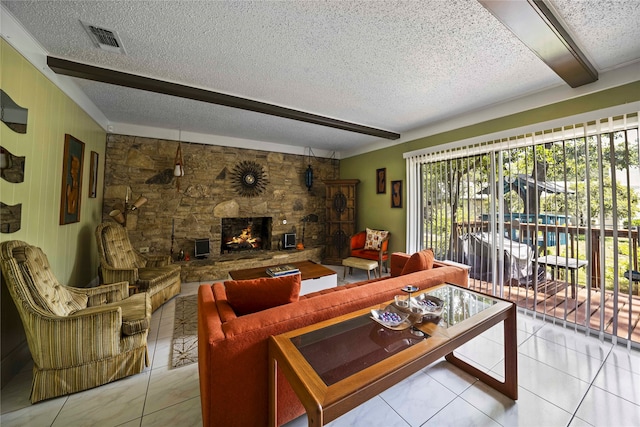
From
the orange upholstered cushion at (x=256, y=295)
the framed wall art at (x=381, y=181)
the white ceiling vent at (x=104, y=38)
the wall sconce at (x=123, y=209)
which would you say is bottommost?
the orange upholstered cushion at (x=256, y=295)

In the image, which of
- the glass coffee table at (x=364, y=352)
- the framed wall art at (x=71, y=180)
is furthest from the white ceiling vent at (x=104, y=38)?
the glass coffee table at (x=364, y=352)

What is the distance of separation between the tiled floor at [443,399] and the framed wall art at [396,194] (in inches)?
111

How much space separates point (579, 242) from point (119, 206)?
6.15 m

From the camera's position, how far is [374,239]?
4.68 m

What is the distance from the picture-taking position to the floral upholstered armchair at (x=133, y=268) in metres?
2.73

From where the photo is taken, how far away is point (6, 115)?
170 centimetres

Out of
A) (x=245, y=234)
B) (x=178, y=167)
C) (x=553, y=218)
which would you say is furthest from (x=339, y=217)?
(x=553, y=218)

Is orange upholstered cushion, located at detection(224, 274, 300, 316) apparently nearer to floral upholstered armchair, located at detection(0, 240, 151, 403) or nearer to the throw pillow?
floral upholstered armchair, located at detection(0, 240, 151, 403)

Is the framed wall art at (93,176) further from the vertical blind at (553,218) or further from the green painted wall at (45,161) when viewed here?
the vertical blind at (553,218)

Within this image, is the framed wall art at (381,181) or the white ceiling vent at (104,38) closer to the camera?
the white ceiling vent at (104,38)

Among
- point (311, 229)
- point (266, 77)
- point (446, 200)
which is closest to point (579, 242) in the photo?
point (446, 200)

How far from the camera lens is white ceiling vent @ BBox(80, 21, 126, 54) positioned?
1.86 metres

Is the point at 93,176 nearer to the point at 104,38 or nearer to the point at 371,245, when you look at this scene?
the point at 104,38

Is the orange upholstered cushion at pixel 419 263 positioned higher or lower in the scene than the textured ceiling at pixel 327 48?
lower
